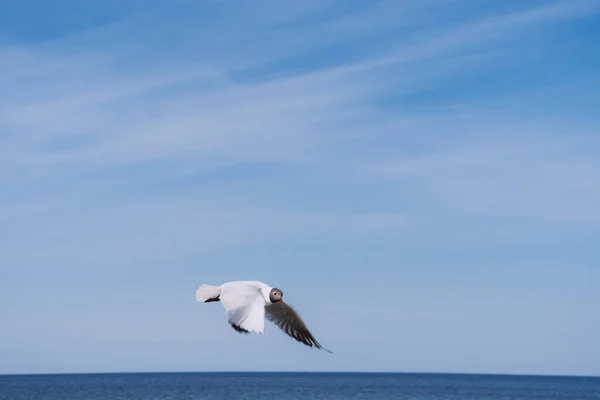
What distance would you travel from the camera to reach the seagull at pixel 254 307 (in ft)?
30.5

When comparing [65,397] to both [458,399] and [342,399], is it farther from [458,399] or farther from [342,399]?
[458,399]

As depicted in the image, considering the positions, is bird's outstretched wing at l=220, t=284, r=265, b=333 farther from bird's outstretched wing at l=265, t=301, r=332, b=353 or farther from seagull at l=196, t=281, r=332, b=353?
bird's outstretched wing at l=265, t=301, r=332, b=353

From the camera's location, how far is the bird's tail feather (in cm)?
1052

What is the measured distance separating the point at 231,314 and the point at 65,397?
8485cm

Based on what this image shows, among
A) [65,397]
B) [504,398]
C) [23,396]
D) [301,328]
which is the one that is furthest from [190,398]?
[301,328]

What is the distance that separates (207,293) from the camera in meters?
10.6

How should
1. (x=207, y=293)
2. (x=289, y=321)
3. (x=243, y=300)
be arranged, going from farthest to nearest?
(x=289, y=321), (x=207, y=293), (x=243, y=300)

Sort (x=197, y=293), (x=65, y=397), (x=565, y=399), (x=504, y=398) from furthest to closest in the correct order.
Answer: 1. (x=565, y=399)
2. (x=504, y=398)
3. (x=65, y=397)
4. (x=197, y=293)

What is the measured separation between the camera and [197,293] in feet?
34.7

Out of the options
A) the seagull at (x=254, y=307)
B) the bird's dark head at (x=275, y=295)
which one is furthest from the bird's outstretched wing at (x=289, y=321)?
the bird's dark head at (x=275, y=295)

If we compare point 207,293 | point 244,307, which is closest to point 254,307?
point 244,307

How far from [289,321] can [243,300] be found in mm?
2521

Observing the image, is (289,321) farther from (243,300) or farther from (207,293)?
(243,300)

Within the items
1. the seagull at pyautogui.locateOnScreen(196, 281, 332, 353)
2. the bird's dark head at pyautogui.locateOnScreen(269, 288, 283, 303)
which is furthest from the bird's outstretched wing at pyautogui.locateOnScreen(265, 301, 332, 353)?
the bird's dark head at pyautogui.locateOnScreen(269, 288, 283, 303)
